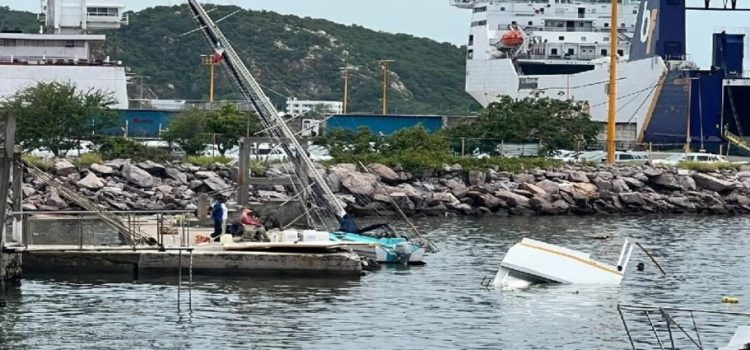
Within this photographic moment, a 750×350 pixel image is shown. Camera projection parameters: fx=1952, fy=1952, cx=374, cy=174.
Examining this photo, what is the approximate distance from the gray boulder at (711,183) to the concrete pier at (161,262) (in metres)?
37.7

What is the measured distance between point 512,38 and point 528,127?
29099mm

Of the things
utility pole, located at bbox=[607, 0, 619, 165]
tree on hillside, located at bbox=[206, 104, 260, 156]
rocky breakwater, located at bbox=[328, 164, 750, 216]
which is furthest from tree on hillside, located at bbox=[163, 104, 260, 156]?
utility pole, located at bbox=[607, 0, 619, 165]

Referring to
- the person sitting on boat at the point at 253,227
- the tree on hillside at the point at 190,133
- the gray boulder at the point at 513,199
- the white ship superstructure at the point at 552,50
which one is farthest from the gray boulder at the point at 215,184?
the white ship superstructure at the point at 552,50

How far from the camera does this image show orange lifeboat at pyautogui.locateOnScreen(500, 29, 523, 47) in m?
117

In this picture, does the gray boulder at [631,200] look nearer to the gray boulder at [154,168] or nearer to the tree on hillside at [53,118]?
the gray boulder at [154,168]

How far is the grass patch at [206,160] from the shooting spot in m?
69.8

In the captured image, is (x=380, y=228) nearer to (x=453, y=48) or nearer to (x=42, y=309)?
(x=42, y=309)

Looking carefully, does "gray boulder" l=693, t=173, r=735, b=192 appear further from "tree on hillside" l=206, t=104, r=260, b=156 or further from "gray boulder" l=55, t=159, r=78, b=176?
"gray boulder" l=55, t=159, r=78, b=176

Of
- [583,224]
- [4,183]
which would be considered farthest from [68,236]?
[583,224]

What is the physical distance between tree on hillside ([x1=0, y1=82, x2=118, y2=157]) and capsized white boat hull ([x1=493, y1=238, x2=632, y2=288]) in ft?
116

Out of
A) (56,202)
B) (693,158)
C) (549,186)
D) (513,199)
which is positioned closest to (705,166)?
(693,158)

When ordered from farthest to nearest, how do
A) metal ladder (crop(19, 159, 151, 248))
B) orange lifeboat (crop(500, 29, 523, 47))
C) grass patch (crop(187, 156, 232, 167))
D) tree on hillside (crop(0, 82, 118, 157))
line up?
1. orange lifeboat (crop(500, 29, 523, 47))
2. tree on hillside (crop(0, 82, 118, 157))
3. grass patch (crop(187, 156, 232, 167))
4. metal ladder (crop(19, 159, 151, 248))

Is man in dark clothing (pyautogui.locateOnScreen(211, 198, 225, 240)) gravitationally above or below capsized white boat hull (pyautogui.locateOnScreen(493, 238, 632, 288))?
above

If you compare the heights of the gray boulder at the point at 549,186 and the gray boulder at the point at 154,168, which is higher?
the gray boulder at the point at 154,168
